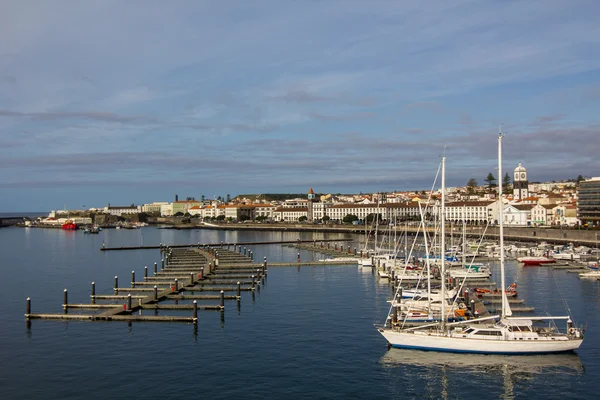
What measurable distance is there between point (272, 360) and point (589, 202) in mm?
109164

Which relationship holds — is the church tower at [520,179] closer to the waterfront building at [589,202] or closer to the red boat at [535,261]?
the waterfront building at [589,202]

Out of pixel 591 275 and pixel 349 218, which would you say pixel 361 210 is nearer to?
pixel 349 218

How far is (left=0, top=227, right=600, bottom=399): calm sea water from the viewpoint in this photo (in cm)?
2472

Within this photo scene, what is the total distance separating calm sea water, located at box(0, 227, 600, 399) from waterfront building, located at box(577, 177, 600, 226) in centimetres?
8196

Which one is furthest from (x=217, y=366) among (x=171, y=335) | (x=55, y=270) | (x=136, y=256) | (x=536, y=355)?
(x=136, y=256)

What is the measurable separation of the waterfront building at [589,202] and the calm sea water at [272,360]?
82.0m

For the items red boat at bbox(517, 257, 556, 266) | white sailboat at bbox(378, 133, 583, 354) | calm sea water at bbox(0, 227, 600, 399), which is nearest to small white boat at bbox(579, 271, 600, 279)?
calm sea water at bbox(0, 227, 600, 399)

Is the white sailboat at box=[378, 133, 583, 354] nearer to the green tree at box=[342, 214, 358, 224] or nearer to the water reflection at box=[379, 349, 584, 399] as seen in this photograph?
the water reflection at box=[379, 349, 584, 399]

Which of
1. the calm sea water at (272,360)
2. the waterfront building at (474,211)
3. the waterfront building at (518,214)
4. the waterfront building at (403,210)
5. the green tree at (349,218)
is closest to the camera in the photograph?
the calm sea water at (272,360)

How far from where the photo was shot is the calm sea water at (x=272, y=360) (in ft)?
81.1

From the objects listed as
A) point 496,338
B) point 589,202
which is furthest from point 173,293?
point 589,202

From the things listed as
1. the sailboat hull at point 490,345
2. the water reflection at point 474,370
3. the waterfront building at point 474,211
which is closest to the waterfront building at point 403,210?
the waterfront building at point 474,211

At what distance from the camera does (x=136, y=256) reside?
86688 millimetres

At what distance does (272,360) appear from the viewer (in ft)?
93.9
